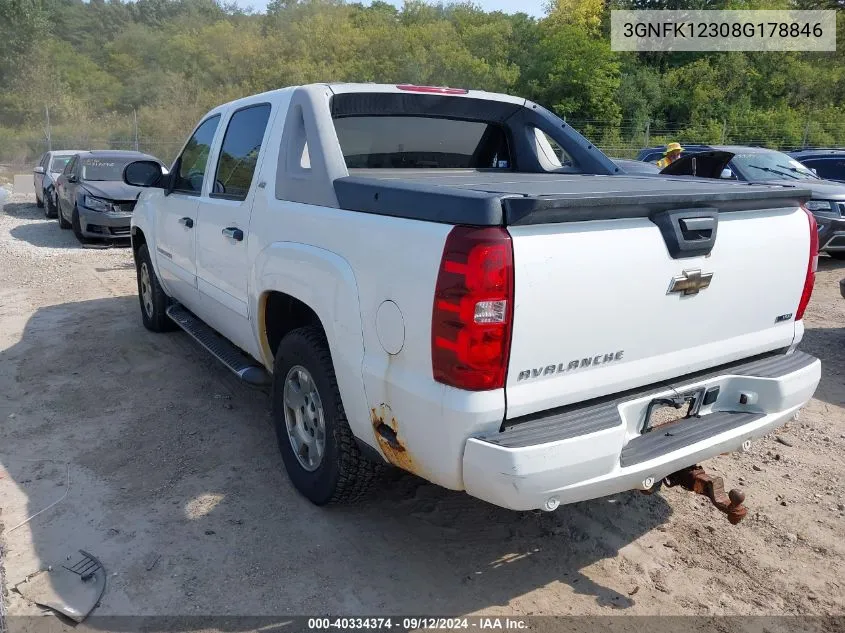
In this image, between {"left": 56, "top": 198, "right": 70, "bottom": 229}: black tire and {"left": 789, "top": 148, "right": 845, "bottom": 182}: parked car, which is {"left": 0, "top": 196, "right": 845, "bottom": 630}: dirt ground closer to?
{"left": 789, "top": 148, "right": 845, "bottom": 182}: parked car

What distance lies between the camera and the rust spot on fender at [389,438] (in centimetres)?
257

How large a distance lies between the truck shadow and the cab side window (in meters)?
1.63

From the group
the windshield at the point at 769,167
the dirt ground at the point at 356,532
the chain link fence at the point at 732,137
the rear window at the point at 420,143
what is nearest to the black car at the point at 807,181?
the windshield at the point at 769,167

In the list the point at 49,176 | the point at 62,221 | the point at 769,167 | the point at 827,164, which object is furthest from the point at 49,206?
the point at 827,164

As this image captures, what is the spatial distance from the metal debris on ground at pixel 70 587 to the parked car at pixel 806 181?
27.9 ft

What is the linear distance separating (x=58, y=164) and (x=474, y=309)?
56.3 ft

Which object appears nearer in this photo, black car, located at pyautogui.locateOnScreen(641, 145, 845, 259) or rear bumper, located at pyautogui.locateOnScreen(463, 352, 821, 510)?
rear bumper, located at pyautogui.locateOnScreen(463, 352, 821, 510)

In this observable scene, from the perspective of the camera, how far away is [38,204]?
18359 millimetres

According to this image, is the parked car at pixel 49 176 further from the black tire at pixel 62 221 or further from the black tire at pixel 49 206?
the black tire at pixel 62 221

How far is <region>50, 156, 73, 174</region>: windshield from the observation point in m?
16.1

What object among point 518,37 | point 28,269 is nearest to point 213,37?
point 518,37

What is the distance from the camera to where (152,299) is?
6.30 meters

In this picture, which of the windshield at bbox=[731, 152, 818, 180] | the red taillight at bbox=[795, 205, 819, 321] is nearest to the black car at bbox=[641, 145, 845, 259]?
the windshield at bbox=[731, 152, 818, 180]

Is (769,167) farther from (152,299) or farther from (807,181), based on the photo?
(152,299)
